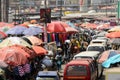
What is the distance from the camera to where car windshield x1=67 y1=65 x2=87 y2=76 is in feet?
54.7

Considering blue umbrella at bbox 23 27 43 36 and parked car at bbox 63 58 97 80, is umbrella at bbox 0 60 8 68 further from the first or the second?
blue umbrella at bbox 23 27 43 36

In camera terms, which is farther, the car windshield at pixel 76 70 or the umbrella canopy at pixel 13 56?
the car windshield at pixel 76 70

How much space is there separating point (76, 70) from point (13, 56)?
278 centimetres

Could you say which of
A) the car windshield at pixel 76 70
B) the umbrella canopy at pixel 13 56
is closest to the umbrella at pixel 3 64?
the umbrella canopy at pixel 13 56

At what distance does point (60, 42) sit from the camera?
2902 centimetres

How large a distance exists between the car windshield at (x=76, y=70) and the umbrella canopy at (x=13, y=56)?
1.88 meters

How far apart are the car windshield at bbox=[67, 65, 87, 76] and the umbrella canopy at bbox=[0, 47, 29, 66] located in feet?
6.18

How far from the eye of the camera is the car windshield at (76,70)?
16669 mm

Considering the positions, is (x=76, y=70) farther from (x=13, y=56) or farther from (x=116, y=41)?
(x=116, y=41)

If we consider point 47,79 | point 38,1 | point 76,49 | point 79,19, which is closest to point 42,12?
point 76,49

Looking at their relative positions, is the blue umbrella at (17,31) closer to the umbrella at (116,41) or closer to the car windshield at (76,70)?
the umbrella at (116,41)

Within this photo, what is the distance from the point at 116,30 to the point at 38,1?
134331 millimetres

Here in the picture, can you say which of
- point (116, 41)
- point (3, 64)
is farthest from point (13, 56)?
point (116, 41)

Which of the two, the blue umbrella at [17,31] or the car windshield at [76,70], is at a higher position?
the blue umbrella at [17,31]
